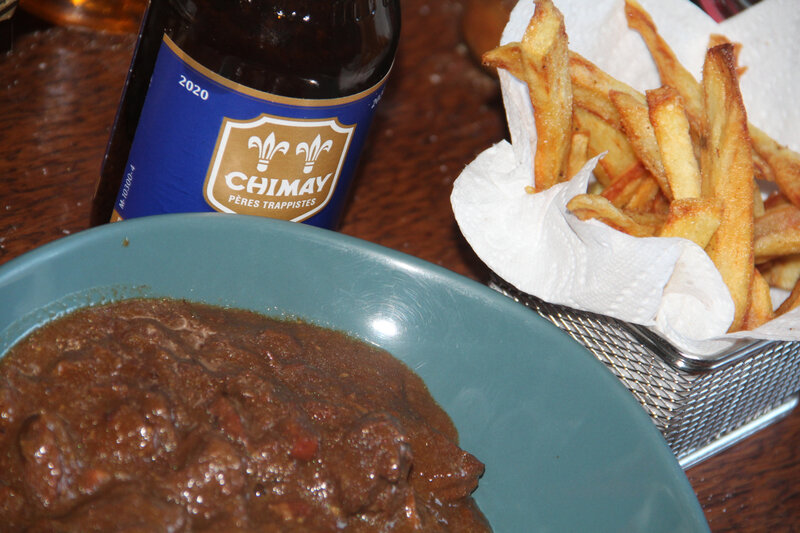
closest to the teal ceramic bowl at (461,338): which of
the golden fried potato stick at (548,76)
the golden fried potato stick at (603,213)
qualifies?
the golden fried potato stick at (603,213)

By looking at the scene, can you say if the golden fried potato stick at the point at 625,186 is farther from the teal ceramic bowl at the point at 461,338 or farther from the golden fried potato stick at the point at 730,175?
the teal ceramic bowl at the point at 461,338

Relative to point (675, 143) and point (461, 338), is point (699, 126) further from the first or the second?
point (461, 338)

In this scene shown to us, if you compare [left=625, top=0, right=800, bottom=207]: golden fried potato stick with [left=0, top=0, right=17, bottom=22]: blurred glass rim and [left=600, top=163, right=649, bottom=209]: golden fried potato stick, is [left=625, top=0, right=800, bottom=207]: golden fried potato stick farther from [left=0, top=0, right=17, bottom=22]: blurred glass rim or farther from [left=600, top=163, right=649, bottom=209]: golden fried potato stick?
[left=0, top=0, right=17, bottom=22]: blurred glass rim

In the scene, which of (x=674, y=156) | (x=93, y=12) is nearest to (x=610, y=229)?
(x=674, y=156)

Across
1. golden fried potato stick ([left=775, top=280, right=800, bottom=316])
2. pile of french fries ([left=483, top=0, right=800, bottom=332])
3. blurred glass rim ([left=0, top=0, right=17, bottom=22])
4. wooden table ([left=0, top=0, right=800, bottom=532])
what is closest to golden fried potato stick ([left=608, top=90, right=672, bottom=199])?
pile of french fries ([left=483, top=0, right=800, bottom=332])

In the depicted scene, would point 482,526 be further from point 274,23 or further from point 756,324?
point 274,23

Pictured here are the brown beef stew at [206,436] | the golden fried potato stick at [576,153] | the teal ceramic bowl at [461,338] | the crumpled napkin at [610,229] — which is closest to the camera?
the brown beef stew at [206,436]

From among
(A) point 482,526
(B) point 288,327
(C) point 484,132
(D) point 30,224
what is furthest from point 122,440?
(C) point 484,132
